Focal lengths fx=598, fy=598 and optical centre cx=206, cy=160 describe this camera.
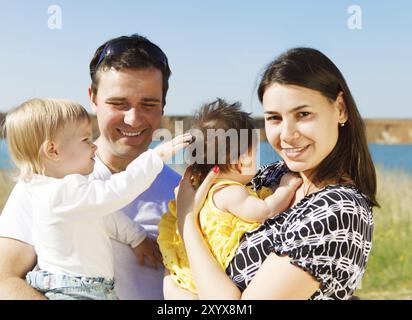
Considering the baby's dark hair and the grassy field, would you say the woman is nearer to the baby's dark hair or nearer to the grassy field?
the baby's dark hair

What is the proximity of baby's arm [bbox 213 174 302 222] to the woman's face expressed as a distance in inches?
5.7

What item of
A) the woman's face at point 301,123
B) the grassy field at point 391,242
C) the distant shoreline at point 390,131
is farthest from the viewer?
the distant shoreline at point 390,131

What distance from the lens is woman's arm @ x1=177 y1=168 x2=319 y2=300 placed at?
186 centimetres

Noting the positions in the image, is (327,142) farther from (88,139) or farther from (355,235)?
(88,139)

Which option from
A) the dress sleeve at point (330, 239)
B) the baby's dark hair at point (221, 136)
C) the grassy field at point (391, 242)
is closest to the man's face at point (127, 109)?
the baby's dark hair at point (221, 136)

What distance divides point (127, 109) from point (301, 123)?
33.6 inches

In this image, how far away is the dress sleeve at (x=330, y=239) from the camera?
1857 mm

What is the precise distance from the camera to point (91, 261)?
225cm

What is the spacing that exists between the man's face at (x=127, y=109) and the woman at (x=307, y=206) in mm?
451

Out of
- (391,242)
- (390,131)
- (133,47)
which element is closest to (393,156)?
(390,131)

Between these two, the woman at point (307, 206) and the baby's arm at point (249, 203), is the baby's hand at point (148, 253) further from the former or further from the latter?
the baby's arm at point (249, 203)

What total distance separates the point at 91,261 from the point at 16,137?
1.84 ft

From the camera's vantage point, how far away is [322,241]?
1858 mm
